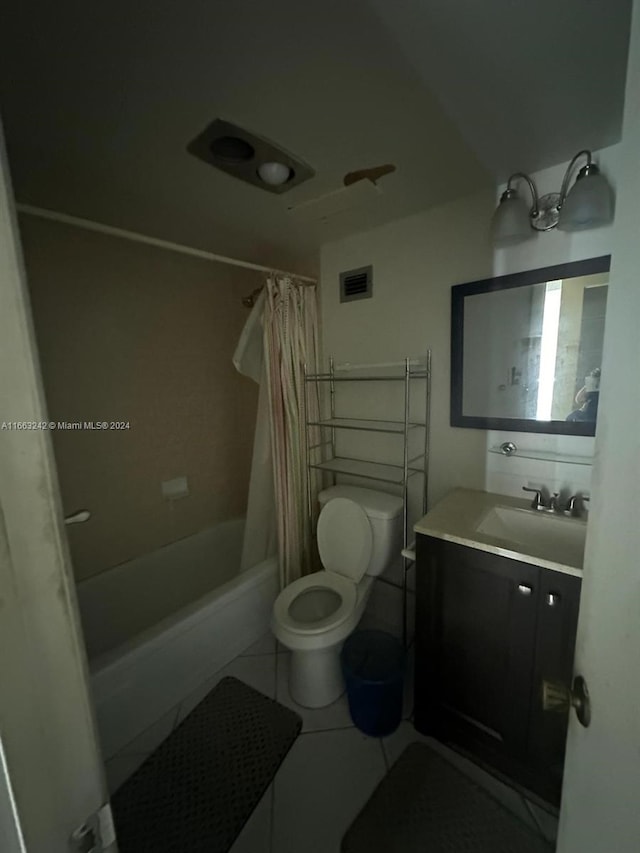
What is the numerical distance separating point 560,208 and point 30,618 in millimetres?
1809

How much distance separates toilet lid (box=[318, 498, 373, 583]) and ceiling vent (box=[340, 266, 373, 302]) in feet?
3.69

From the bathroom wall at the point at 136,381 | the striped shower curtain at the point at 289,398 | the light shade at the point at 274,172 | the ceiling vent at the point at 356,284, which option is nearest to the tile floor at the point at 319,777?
the striped shower curtain at the point at 289,398

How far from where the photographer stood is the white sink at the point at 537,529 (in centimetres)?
126

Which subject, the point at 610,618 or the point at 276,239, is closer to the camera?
the point at 610,618

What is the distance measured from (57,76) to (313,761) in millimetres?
2322

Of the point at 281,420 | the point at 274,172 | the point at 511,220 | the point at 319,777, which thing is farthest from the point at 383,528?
the point at 274,172

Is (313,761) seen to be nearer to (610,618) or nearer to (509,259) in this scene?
(610,618)

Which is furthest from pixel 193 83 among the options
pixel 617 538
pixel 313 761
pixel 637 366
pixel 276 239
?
pixel 313 761

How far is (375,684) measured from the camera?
4.43 feet

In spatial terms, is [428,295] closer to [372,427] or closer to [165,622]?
[372,427]

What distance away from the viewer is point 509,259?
1.44 metres

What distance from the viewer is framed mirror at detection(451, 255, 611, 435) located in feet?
4.22

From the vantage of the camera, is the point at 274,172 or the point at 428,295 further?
the point at 428,295

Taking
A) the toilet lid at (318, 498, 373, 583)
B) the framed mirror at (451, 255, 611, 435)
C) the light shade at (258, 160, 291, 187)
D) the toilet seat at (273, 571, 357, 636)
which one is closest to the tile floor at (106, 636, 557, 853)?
the toilet seat at (273, 571, 357, 636)
